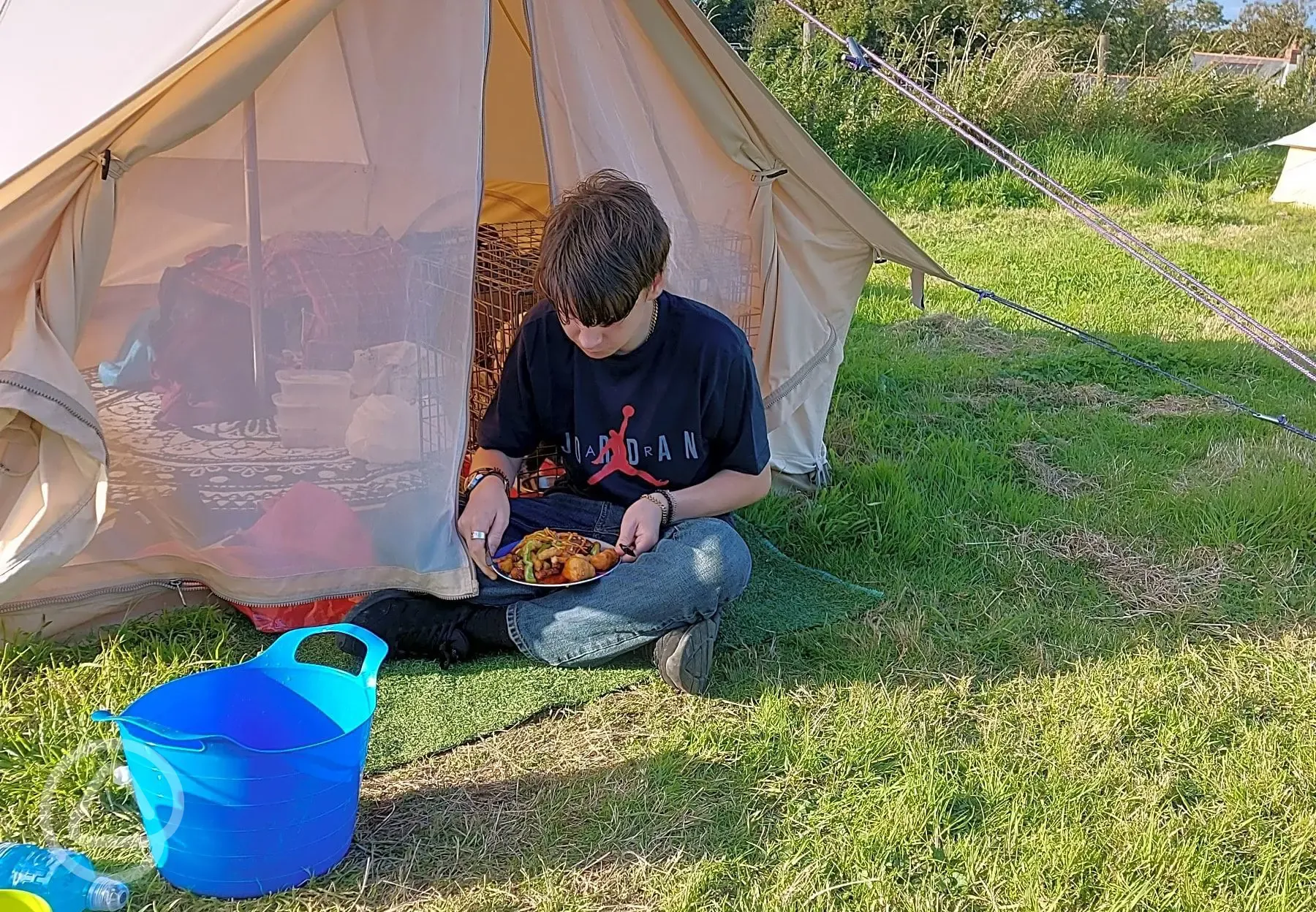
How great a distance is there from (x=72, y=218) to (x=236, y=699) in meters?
0.87

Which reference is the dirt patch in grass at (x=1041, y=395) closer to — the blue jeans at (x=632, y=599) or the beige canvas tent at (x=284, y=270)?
the beige canvas tent at (x=284, y=270)

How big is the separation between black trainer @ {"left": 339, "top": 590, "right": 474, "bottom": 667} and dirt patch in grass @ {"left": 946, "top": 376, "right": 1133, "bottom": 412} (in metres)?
2.32

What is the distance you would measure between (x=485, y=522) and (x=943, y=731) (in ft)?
3.33

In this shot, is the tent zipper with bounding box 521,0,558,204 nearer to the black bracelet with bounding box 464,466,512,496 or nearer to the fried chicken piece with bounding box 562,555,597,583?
the black bracelet with bounding box 464,466,512,496

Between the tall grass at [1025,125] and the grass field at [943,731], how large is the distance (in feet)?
15.0

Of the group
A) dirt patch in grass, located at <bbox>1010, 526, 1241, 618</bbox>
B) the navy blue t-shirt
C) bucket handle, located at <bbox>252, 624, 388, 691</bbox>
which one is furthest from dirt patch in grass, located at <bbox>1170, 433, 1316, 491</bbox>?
bucket handle, located at <bbox>252, 624, 388, 691</bbox>

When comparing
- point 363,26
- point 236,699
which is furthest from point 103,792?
point 363,26

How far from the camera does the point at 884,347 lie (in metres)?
4.57

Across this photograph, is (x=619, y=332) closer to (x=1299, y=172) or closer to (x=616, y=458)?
(x=616, y=458)

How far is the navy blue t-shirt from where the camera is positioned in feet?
7.61

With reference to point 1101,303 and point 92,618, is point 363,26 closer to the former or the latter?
point 92,618

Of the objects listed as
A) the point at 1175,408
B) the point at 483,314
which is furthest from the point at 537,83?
the point at 1175,408

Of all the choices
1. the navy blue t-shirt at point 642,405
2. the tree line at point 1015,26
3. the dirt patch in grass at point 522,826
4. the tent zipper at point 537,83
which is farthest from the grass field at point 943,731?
the tree line at point 1015,26

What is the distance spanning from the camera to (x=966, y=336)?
15.8 feet
